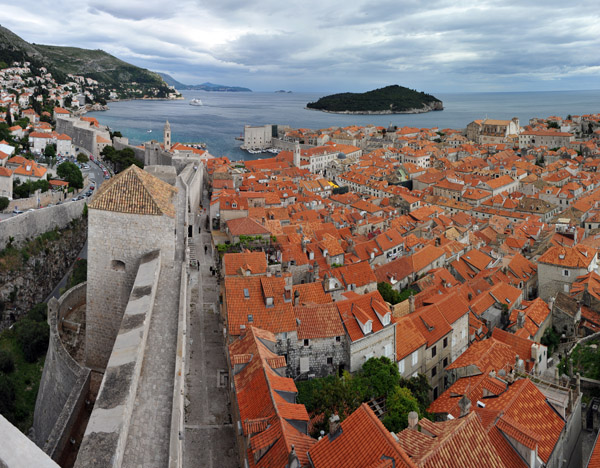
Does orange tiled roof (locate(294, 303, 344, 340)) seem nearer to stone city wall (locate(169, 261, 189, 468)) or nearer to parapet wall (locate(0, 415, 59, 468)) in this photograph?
stone city wall (locate(169, 261, 189, 468))

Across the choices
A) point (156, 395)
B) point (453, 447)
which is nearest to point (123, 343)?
point (156, 395)

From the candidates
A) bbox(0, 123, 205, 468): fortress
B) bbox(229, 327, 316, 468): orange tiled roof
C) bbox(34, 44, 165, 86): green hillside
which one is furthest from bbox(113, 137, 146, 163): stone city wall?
bbox(34, 44, 165, 86): green hillside

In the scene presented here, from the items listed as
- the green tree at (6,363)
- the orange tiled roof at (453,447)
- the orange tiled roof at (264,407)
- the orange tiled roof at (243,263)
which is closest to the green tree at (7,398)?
the green tree at (6,363)

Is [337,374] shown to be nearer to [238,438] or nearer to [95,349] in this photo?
[238,438]

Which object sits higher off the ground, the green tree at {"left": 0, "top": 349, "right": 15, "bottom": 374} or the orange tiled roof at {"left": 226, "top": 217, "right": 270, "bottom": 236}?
the orange tiled roof at {"left": 226, "top": 217, "right": 270, "bottom": 236}

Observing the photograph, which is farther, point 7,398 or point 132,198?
point 7,398

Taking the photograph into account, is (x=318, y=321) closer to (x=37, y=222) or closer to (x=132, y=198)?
(x=132, y=198)
